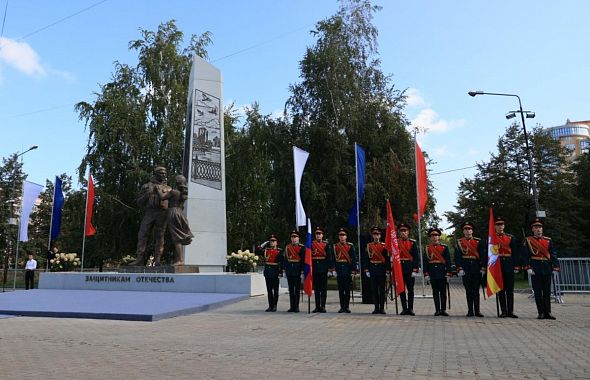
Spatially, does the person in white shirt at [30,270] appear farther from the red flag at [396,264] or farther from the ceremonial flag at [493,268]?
the ceremonial flag at [493,268]

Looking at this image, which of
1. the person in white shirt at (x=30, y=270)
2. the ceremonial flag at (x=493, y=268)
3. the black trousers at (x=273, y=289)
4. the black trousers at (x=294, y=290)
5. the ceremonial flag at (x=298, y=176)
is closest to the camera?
the ceremonial flag at (x=493, y=268)

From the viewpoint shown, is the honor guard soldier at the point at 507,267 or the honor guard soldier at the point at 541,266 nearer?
the honor guard soldier at the point at 541,266

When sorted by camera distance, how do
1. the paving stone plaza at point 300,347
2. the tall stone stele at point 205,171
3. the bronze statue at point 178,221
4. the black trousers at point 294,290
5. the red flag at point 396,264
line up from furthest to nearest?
the tall stone stele at point 205,171 < the bronze statue at point 178,221 < the black trousers at point 294,290 < the red flag at point 396,264 < the paving stone plaza at point 300,347

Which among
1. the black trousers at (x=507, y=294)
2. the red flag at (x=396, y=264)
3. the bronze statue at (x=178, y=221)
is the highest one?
the bronze statue at (x=178, y=221)

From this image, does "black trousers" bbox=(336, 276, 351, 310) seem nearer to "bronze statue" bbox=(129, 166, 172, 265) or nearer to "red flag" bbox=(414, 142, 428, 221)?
"red flag" bbox=(414, 142, 428, 221)

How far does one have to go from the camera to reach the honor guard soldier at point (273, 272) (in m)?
11.6

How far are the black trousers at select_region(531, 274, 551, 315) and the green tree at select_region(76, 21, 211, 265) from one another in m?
23.0

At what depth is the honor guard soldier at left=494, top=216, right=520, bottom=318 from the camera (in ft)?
32.4

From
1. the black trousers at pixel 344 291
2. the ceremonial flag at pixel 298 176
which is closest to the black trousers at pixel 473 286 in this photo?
the black trousers at pixel 344 291

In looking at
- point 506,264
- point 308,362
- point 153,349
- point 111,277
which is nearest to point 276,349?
point 308,362

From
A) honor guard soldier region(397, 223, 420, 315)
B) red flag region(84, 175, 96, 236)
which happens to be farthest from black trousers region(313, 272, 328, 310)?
red flag region(84, 175, 96, 236)

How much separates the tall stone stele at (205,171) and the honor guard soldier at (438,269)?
33.2ft

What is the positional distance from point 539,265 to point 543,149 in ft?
83.4

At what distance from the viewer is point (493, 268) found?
9.86 m
